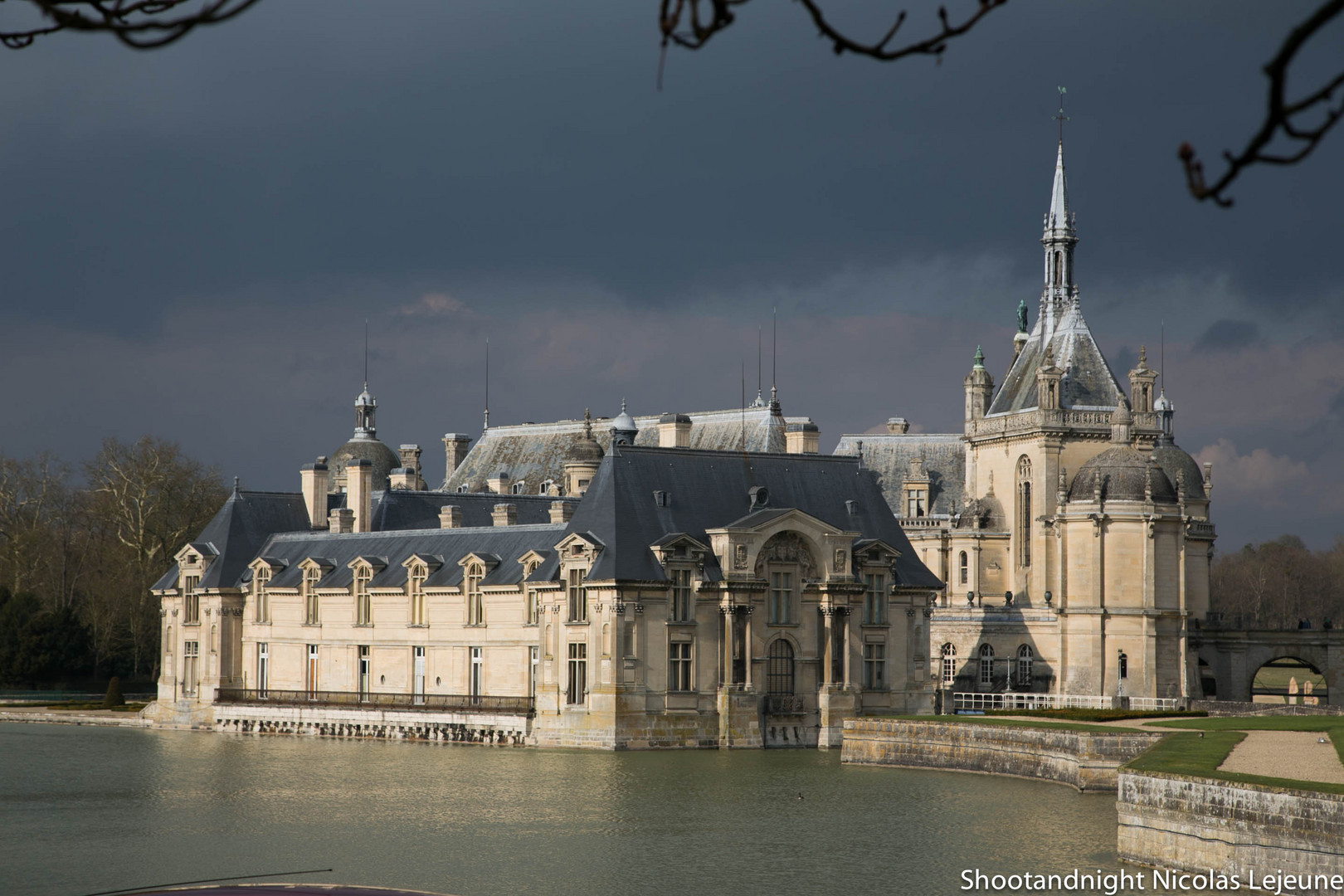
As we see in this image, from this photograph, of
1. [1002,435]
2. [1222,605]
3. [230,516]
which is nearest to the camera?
[230,516]

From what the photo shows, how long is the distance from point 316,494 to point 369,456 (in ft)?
124

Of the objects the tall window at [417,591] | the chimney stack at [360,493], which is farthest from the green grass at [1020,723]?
the chimney stack at [360,493]

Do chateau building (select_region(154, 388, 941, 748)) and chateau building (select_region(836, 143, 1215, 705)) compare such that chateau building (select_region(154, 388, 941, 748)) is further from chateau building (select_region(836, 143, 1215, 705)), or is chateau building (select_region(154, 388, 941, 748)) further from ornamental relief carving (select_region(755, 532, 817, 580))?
chateau building (select_region(836, 143, 1215, 705))

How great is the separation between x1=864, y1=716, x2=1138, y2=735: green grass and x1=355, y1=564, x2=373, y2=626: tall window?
2297 cm

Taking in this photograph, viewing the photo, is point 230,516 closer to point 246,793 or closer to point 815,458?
point 815,458

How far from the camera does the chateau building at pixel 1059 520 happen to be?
253ft

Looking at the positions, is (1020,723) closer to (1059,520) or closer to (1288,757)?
(1288,757)

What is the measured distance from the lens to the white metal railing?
221 feet

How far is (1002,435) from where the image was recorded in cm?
8894

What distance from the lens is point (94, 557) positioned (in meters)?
98.7

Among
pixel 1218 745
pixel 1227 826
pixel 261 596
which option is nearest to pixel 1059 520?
pixel 261 596

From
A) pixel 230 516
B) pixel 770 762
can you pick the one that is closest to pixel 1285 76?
pixel 770 762

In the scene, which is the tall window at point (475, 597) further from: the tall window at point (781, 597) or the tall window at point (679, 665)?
the tall window at point (781, 597)

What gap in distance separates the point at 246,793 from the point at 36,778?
8.51 metres
